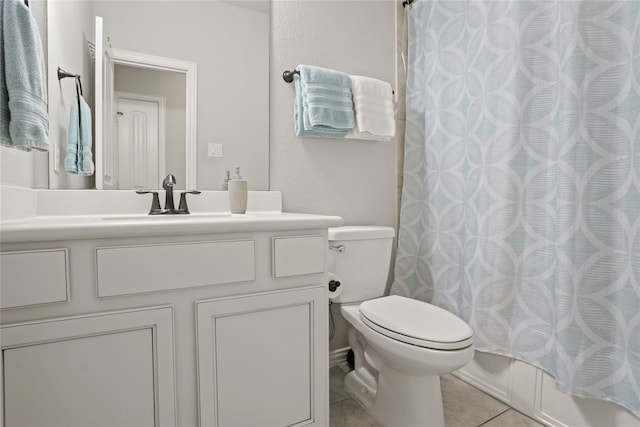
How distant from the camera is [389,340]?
47.3 inches

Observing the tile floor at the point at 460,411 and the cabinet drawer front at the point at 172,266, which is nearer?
the cabinet drawer front at the point at 172,266

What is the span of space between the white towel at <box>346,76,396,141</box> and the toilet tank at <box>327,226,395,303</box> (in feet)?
1.64

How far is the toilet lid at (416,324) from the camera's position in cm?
113

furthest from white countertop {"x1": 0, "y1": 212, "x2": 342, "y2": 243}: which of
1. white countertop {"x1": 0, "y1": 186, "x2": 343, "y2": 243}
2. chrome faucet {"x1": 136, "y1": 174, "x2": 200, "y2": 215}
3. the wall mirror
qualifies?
the wall mirror

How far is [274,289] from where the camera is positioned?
1.02 metres

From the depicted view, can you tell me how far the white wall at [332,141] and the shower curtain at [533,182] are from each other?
154 mm

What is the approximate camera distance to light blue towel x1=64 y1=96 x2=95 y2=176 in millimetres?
1222

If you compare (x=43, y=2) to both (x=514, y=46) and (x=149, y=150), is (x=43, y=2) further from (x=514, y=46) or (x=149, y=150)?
(x=514, y=46)


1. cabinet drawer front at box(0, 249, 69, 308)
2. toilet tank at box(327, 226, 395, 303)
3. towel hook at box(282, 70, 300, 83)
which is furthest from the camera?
towel hook at box(282, 70, 300, 83)

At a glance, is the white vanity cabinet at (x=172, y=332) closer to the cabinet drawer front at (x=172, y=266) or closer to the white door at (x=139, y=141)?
the cabinet drawer front at (x=172, y=266)

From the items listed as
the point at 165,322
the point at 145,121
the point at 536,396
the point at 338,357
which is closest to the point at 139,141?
the point at 145,121

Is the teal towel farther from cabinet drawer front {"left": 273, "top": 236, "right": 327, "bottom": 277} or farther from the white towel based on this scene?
the white towel

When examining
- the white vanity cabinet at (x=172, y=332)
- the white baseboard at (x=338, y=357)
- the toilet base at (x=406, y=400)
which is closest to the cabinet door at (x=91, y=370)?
the white vanity cabinet at (x=172, y=332)

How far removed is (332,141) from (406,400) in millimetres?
1204
